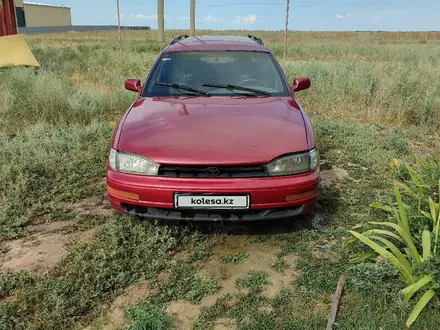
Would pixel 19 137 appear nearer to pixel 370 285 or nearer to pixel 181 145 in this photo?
pixel 181 145

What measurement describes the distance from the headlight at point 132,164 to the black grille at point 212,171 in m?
0.08

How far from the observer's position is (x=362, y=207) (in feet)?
12.8

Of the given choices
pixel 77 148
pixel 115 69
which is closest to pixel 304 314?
pixel 77 148

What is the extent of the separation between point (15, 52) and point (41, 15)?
61480mm

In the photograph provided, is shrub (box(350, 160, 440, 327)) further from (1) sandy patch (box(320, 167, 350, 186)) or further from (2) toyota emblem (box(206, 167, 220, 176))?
(1) sandy patch (box(320, 167, 350, 186))

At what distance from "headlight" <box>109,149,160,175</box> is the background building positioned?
58.4 m

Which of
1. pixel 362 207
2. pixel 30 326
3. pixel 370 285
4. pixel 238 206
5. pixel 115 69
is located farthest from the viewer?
pixel 115 69

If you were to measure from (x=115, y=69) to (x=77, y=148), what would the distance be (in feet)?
25.9

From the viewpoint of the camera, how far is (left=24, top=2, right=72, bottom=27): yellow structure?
61438 mm

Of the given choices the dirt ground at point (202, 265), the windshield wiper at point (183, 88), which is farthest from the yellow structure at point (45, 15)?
the dirt ground at point (202, 265)

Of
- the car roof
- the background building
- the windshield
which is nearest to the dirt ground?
the windshield

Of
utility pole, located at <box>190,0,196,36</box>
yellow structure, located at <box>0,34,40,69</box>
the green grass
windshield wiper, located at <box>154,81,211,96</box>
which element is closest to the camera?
the green grass

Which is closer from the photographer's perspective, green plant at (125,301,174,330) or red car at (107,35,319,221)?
green plant at (125,301,174,330)

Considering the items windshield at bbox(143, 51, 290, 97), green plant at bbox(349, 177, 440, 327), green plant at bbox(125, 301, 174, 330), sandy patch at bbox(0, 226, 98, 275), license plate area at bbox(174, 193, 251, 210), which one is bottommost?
sandy patch at bbox(0, 226, 98, 275)
